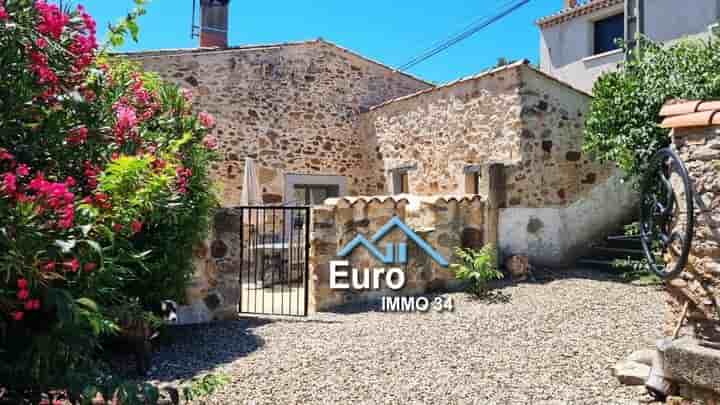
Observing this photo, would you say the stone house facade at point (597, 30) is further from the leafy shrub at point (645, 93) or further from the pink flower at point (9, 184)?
the pink flower at point (9, 184)

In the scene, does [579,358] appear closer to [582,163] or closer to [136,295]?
[136,295]

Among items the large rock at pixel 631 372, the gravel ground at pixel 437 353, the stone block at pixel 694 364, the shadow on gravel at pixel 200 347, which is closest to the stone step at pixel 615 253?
the gravel ground at pixel 437 353

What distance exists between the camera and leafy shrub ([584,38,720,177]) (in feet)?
17.9

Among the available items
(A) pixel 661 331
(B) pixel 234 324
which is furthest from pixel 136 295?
(A) pixel 661 331

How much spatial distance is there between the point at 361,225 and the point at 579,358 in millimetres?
2910

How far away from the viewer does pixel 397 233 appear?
Result: 609 centimetres

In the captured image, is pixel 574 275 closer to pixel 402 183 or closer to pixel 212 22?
pixel 402 183

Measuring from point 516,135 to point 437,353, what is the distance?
4.33 meters

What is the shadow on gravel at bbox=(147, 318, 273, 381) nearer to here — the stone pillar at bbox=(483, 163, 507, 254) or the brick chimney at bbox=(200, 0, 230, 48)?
the stone pillar at bbox=(483, 163, 507, 254)

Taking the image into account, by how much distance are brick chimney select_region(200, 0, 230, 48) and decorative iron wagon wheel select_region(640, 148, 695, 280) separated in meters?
9.99

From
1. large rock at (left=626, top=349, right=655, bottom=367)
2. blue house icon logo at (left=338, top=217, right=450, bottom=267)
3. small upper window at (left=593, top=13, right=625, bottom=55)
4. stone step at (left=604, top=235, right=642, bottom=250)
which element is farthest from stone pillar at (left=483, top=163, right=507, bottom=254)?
small upper window at (left=593, top=13, right=625, bottom=55)

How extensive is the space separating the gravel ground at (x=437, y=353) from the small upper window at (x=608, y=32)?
8603 mm

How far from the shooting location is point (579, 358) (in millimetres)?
3846

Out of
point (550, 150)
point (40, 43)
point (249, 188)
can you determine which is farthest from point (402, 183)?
point (40, 43)
